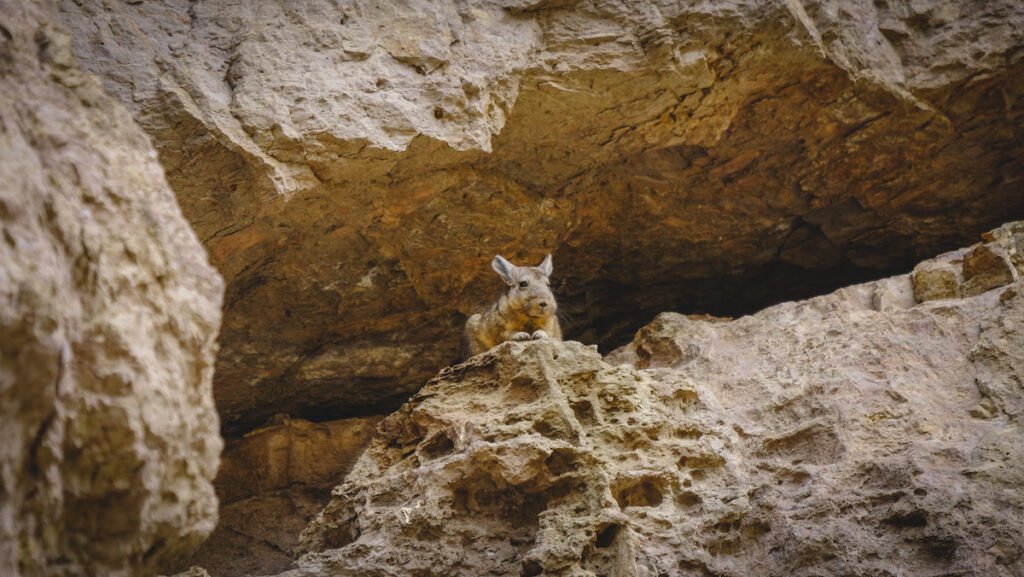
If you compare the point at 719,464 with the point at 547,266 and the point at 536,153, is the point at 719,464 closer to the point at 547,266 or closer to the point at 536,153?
the point at 547,266

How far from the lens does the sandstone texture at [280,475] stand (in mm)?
7969

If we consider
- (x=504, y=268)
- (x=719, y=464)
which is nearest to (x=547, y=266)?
(x=504, y=268)

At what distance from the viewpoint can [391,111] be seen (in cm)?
580

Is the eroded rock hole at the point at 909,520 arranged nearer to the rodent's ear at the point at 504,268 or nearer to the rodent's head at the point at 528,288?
the rodent's head at the point at 528,288

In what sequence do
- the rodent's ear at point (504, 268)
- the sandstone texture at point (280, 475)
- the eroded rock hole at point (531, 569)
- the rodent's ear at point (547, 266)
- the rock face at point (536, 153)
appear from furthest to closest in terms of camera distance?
the sandstone texture at point (280, 475), the rodent's ear at point (547, 266), the rodent's ear at point (504, 268), the rock face at point (536, 153), the eroded rock hole at point (531, 569)

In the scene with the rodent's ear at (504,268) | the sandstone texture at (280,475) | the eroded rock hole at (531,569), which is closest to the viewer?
the eroded rock hole at (531,569)

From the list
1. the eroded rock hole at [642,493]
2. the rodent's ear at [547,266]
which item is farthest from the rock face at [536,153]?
the eroded rock hole at [642,493]

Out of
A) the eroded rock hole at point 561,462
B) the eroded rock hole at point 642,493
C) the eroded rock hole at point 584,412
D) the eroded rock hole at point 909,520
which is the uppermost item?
the eroded rock hole at point 584,412

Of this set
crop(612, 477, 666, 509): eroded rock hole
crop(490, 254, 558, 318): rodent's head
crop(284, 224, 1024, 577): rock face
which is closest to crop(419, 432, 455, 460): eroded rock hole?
crop(284, 224, 1024, 577): rock face

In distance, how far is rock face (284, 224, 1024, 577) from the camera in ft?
14.4

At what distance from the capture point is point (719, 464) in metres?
4.96

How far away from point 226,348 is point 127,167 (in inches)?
177

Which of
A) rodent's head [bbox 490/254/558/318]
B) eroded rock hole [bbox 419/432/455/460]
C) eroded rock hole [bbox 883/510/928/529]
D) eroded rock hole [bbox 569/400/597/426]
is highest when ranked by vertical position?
rodent's head [bbox 490/254/558/318]

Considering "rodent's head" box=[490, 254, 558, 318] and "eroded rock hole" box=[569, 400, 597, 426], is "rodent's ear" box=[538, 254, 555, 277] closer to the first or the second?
"rodent's head" box=[490, 254, 558, 318]
